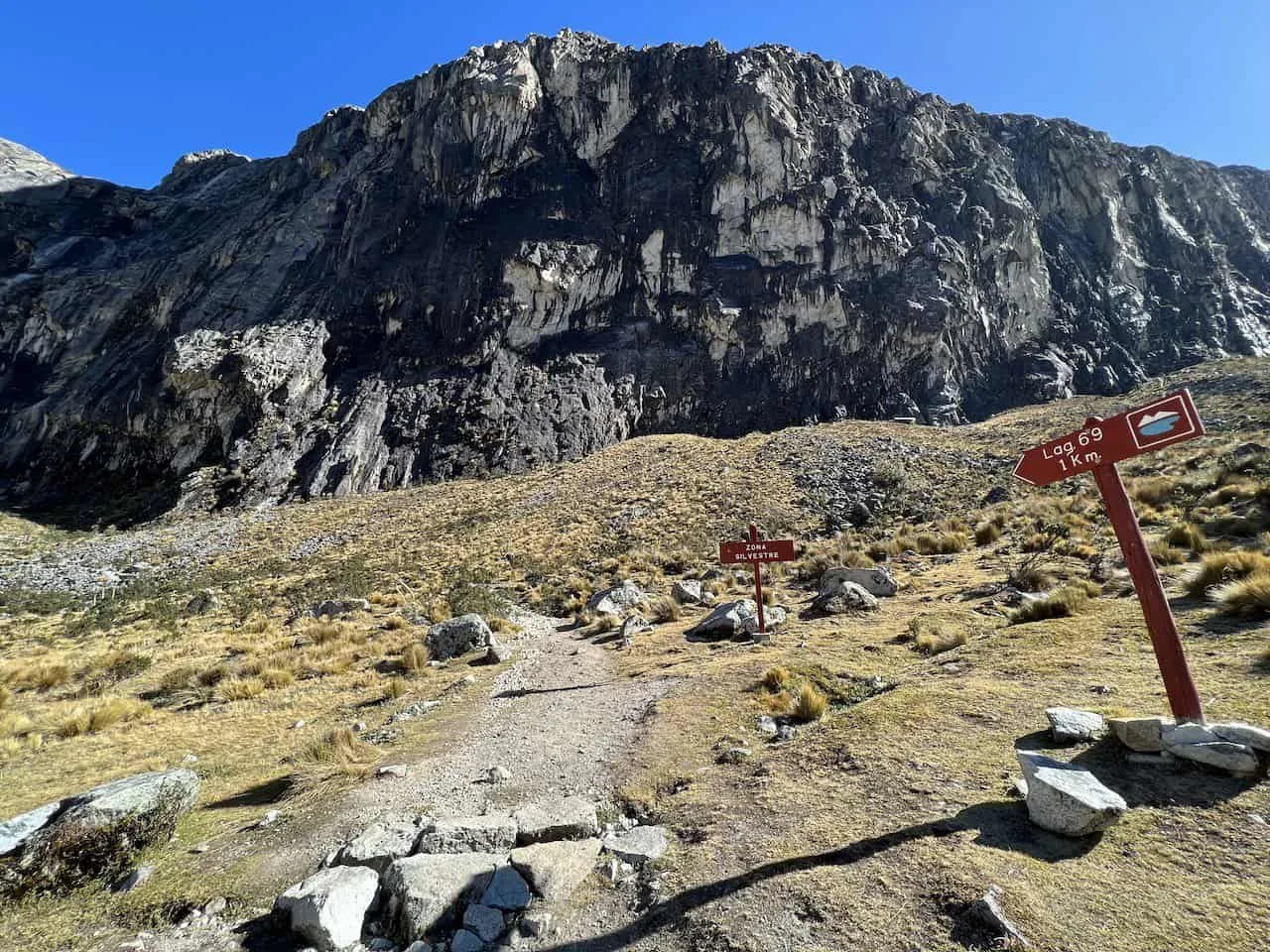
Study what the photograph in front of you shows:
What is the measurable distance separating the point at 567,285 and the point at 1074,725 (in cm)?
5552

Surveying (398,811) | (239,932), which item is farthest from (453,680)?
(239,932)

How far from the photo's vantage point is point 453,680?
10828mm

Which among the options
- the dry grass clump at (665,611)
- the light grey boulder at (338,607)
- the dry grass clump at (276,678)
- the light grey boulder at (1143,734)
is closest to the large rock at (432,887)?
the light grey boulder at (1143,734)

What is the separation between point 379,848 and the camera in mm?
4469

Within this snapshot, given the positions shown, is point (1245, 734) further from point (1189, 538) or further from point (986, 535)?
point (986, 535)

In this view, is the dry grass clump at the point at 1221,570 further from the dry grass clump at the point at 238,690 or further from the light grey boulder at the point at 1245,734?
the dry grass clump at the point at 238,690

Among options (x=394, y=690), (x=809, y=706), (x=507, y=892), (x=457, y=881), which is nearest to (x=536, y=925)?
(x=507, y=892)

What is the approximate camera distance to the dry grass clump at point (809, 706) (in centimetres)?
643

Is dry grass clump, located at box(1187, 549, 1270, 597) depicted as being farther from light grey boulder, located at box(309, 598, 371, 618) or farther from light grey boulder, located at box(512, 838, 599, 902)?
light grey boulder, located at box(309, 598, 371, 618)

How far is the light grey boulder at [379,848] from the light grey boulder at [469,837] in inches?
5.3

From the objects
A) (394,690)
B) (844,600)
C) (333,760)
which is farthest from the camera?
(844,600)

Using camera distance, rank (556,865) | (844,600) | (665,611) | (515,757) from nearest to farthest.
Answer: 1. (556,865)
2. (515,757)
3. (844,600)
4. (665,611)

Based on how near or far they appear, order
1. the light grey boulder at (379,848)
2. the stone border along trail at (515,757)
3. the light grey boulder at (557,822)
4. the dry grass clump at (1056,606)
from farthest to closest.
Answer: the dry grass clump at (1056,606)
the stone border along trail at (515,757)
the light grey boulder at (557,822)
the light grey boulder at (379,848)

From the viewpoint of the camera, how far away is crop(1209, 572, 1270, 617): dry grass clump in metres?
6.19
